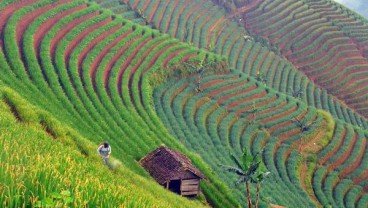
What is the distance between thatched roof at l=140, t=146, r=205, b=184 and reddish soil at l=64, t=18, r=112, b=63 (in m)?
15.4

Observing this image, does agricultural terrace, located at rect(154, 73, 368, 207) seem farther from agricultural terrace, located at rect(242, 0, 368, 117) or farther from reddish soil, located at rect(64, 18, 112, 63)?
agricultural terrace, located at rect(242, 0, 368, 117)

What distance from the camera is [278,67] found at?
75.1 meters

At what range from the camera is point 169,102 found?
45.2 m

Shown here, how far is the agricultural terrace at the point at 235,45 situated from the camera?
226 feet

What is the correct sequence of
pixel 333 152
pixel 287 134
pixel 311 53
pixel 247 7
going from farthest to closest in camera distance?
pixel 247 7 → pixel 311 53 → pixel 287 134 → pixel 333 152

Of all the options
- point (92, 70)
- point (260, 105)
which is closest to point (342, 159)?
point (260, 105)

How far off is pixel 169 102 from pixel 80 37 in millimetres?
12042

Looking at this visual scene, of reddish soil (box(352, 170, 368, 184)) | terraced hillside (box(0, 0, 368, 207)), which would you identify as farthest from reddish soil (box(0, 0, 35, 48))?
reddish soil (box(352, 170, 368, 184))

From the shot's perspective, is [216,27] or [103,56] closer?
[103,56]

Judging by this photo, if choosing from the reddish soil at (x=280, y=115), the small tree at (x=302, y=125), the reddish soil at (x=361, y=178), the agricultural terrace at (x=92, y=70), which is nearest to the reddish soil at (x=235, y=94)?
the reddish soil at (x=280, y=115)

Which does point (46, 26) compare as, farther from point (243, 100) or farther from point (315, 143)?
point (315, 143)

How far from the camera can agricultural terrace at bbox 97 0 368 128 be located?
226 ft

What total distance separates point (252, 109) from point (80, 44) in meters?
22.0

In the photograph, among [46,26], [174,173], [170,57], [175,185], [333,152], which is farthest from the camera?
[170,57]
